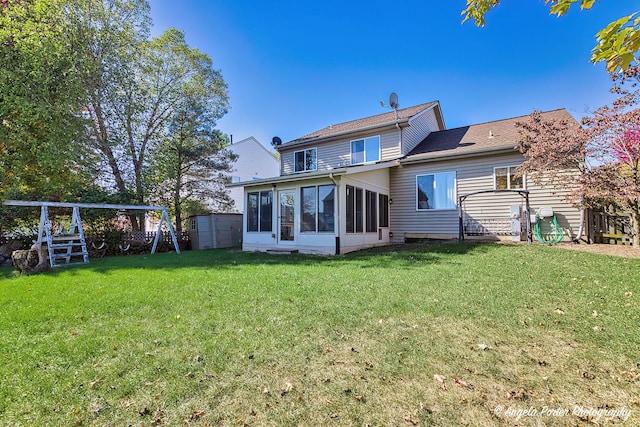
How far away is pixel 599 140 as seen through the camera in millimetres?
7844

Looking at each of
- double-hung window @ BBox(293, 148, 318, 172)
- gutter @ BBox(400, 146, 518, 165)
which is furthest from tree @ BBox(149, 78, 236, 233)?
gutter @ BBox(400, 146, 518, 165)

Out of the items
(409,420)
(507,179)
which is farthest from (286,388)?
(507,179)

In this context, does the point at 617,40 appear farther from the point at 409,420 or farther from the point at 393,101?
the point at 393,101

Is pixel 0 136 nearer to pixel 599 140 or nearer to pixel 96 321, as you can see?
pixel 96 321

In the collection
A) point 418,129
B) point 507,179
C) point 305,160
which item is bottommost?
point 507,179

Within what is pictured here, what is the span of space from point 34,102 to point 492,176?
1519 centimetres

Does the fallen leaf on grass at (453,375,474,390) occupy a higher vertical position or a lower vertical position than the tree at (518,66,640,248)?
lower

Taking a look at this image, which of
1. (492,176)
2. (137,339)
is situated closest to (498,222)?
(492,176)

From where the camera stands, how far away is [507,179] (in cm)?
1032

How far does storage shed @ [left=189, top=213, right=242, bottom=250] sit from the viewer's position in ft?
44.2

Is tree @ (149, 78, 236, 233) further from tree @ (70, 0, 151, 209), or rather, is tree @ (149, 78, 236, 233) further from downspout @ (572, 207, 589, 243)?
downspout @ (572, 207, 589, 243)

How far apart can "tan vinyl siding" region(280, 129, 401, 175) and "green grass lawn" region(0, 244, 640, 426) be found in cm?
838

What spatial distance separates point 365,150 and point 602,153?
789 centimetres

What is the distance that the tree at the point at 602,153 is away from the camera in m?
7.27
